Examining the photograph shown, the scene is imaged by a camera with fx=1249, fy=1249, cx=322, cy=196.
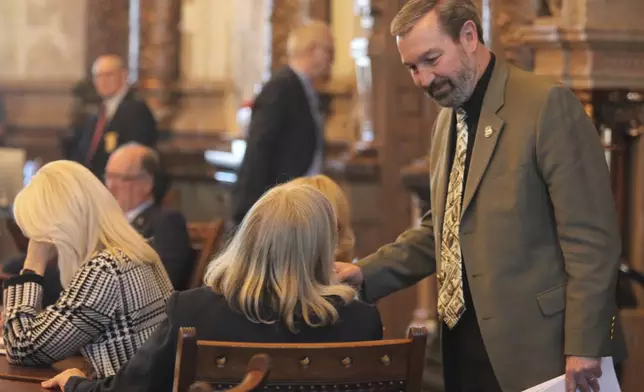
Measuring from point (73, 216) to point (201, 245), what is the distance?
5.39 feet

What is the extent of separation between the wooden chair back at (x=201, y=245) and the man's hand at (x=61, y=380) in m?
1.37

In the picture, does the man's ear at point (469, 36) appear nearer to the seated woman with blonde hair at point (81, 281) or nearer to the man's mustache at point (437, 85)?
the man's mustache at point (437, 85)

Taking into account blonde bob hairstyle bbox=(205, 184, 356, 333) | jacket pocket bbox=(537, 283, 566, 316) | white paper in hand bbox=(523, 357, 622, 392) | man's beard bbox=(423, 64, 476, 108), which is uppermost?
man's beard bbox=(423, 64, 476, 108)

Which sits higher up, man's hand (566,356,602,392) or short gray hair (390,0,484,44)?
short gray hair (390,0,484,44)

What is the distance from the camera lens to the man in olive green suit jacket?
2.59m

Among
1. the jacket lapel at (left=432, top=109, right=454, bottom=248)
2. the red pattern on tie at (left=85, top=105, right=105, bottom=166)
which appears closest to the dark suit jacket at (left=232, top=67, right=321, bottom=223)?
the red pattern on tie at (left=85, top=105, right=105, bottom=166)

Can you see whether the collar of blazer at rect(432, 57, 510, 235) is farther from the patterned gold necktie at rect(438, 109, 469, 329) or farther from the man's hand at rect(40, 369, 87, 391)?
the man's hand at rect(40, 369, 87, 391)

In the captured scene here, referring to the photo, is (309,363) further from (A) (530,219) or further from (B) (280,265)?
(A) (530,219)

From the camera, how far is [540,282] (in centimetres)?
267

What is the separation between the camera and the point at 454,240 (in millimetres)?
2809

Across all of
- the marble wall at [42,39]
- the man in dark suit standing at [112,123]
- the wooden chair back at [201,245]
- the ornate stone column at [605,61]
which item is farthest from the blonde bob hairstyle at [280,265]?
the marble wall at [42,39]

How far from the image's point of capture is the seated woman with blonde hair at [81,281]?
2.94 m

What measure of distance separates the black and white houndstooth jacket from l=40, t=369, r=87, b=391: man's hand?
173mm

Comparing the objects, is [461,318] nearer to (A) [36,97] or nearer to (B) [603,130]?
(B) [603,130]
